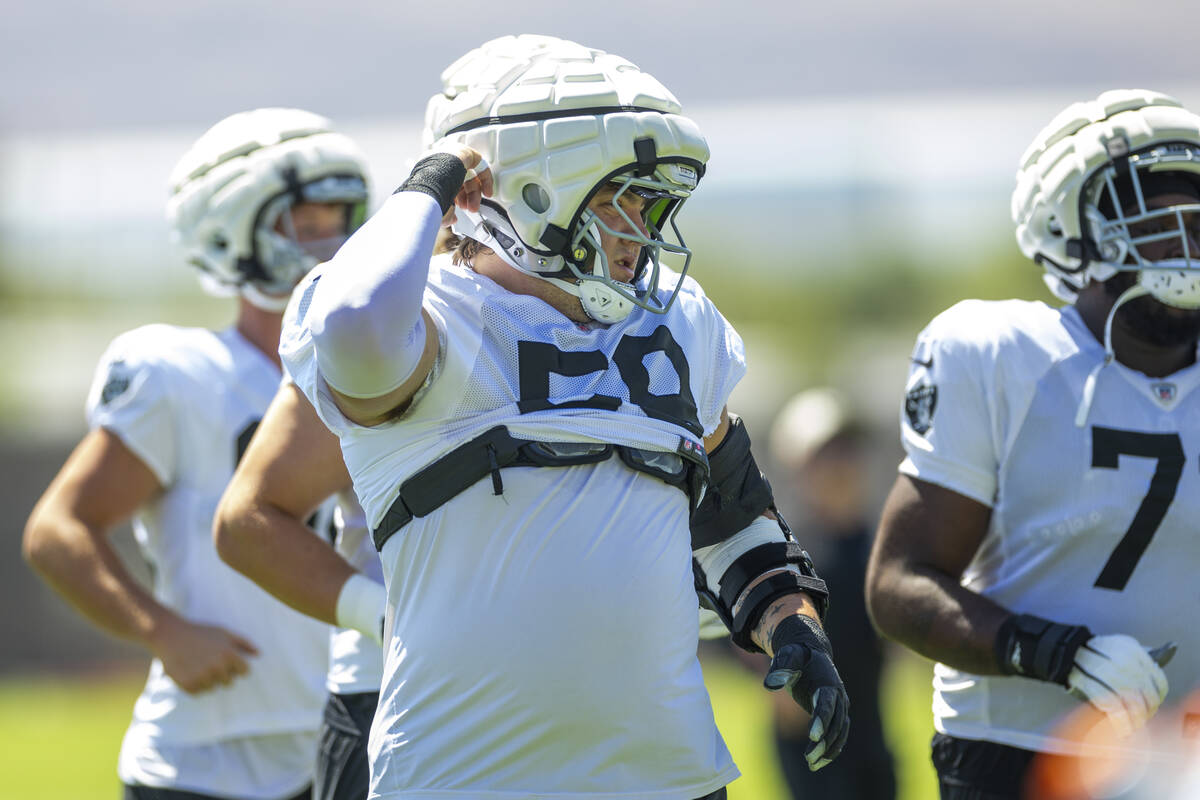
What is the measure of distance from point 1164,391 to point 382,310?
2.12 m

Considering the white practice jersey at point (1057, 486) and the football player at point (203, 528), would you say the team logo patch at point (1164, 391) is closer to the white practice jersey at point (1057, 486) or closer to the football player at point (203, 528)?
the white practice jersey at point (1057, 486)

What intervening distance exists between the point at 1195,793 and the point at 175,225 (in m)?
3.64

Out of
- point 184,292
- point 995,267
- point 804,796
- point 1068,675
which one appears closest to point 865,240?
point 995,267

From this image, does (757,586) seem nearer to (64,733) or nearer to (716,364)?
(716,364)

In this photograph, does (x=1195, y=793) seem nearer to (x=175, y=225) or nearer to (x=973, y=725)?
(x=973, y=725)

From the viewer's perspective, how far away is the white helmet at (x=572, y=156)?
9.04ft

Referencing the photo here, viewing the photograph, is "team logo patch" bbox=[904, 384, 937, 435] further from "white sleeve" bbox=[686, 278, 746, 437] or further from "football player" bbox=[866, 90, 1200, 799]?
"white sleeve" bbox=[686, 278, 746, 437]

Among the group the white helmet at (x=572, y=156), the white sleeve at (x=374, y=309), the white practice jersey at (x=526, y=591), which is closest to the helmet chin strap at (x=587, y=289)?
the white helmet at (x=572, y=156)

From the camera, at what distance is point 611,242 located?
2.81m

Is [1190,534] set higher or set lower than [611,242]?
lower

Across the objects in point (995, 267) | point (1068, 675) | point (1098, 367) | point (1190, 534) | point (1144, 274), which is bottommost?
point (995, 267)

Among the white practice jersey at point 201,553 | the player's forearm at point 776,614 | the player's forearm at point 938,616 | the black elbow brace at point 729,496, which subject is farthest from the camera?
the white practice jersey at point 201,553

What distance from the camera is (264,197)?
464cm

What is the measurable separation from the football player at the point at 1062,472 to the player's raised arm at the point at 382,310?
5.07ft
